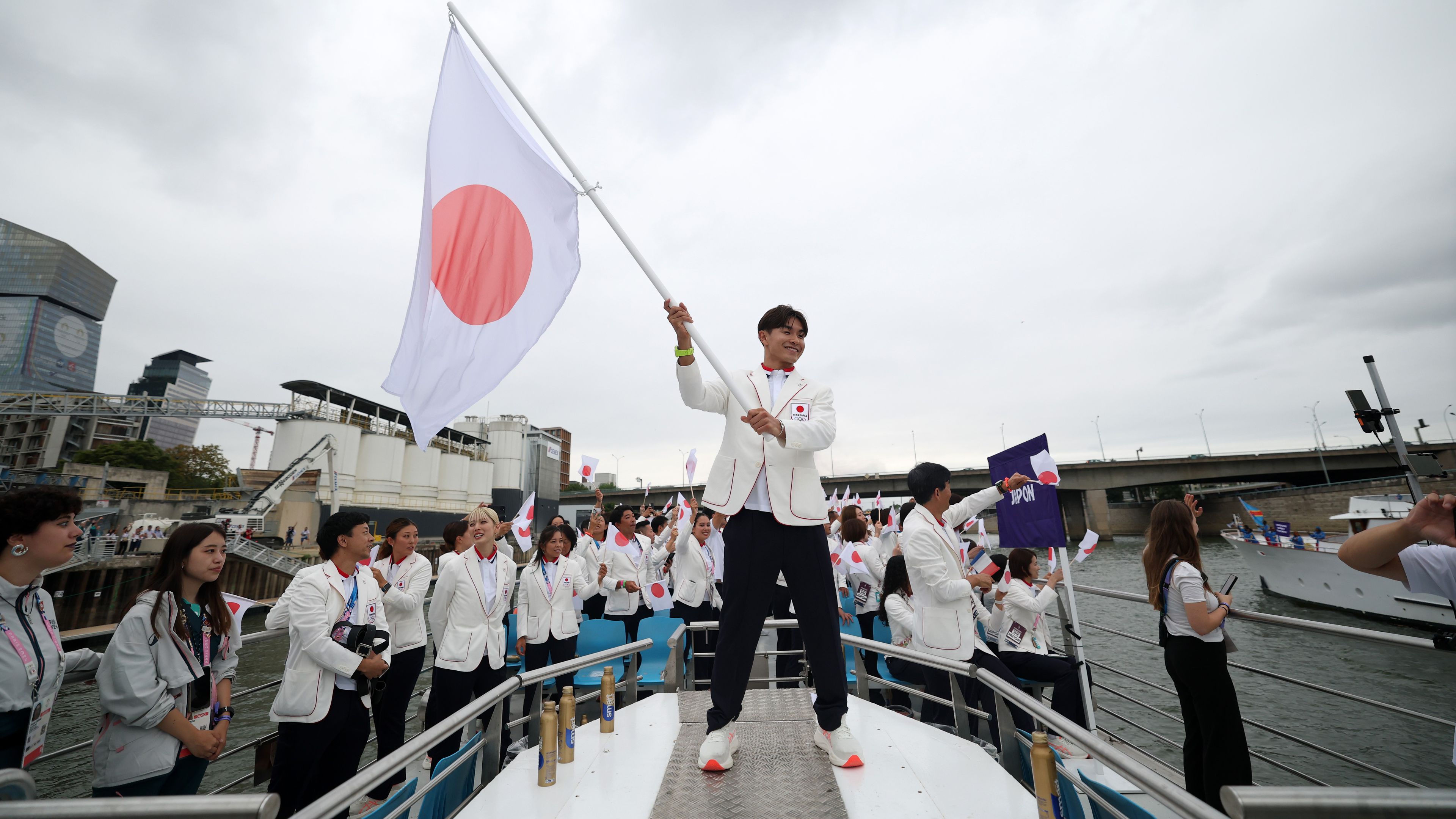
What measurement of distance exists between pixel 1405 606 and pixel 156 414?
60.4 metres

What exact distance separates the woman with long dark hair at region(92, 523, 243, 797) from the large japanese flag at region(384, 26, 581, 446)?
4.25 ft

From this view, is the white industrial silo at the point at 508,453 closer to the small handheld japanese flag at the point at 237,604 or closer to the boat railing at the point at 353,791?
the small handheld japanese flag at the point at 237,604

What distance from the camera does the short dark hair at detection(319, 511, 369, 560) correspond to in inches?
151

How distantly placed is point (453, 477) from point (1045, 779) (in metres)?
54.0

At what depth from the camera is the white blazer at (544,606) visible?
597cm

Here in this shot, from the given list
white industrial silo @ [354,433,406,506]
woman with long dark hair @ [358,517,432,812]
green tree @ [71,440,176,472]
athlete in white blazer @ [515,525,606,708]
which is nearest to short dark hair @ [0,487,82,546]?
woman with long dark hair @ [358,517,432,812]

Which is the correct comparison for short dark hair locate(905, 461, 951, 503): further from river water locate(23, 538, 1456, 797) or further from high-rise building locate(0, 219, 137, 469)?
high-rise building locate(0, 219, 137, 469)

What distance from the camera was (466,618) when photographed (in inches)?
191

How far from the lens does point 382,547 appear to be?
6.08m

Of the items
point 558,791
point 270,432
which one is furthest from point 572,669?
point 270,432

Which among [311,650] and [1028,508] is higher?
[1028,508]

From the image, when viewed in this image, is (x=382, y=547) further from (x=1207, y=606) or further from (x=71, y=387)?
(x=71, y=387)

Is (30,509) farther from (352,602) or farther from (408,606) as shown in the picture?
(408,606)

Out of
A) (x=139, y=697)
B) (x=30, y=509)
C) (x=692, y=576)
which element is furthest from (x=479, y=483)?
(x=139, y=697)
